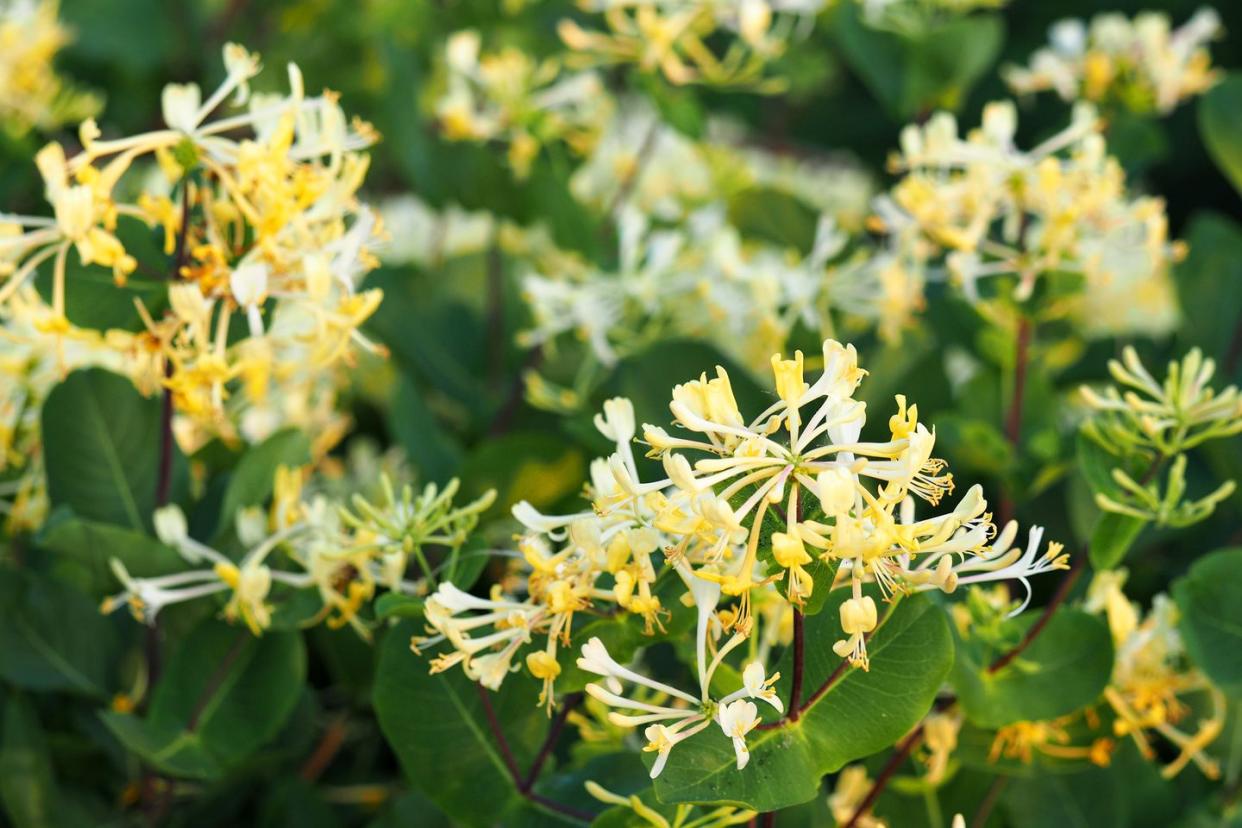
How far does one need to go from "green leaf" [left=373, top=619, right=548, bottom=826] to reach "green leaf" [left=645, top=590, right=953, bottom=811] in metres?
0.12

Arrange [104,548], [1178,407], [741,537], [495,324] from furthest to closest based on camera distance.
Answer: [495,324] < [104,548] < [1178,407] < [741,537]

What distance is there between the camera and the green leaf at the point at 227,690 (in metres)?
0.64

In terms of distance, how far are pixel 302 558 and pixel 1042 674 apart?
321mm

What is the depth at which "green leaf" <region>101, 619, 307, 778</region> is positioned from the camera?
64 cm

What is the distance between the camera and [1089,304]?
122 centimetres

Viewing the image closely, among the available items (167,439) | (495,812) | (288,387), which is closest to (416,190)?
(288,387)

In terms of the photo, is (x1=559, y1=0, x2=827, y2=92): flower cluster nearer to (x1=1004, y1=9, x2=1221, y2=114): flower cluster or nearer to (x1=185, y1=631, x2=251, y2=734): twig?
(x1=1004, y1=9, x2=1221, y2=114): flower cluster

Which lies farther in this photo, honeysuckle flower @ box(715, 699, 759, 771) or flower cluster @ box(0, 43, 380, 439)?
flower cluster @ box(0, 43, 380, 439)

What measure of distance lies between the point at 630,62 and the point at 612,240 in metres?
0.14

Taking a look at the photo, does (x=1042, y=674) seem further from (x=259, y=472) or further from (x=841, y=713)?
(x=259, y=472)

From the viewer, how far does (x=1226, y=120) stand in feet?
2.84

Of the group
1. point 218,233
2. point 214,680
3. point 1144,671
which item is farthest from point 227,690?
point 1144,671

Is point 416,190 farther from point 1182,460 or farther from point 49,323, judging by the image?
point 1182,460


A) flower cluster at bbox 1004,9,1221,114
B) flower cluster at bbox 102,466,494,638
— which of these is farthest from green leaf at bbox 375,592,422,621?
flower cluster at bbox 1004,9,1221,114
